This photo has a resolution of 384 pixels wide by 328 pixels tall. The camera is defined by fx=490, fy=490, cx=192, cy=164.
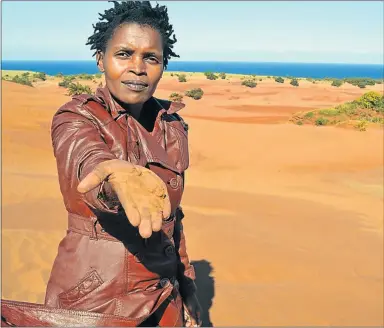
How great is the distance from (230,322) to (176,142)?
113 inches

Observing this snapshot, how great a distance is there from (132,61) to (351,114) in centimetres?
1968

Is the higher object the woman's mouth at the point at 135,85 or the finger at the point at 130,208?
the woman's mouth at the point at 135,85

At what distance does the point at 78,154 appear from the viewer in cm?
161

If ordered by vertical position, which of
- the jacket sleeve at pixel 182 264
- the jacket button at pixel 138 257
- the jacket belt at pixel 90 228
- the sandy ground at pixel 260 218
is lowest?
the sandy ground at pixel 260 218

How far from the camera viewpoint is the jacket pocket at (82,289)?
1803 millimetres

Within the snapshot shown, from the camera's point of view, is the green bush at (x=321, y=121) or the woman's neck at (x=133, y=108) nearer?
the woman's neck at (x=133, y=108)

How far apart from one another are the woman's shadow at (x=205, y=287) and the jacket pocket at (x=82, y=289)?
2601 millimetres

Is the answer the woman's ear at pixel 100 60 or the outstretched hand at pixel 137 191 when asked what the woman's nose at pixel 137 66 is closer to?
the woman's ear at pixel 100 60

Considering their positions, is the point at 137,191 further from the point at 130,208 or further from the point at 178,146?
the point at 178,146

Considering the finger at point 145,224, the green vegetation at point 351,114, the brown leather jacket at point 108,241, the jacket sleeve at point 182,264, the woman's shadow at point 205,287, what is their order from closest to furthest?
the finger at point 145,224 < the brown leather jacket at point 108,241 < the jacket sleeve at point 182,264 < the woman's shadow at point 205,287 < the green vegetation at point 351,114

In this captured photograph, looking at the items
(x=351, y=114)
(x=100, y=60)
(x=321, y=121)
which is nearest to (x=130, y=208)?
(x=100, y=60)

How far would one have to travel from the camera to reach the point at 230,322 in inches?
175

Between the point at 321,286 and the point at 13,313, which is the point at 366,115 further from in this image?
the point at 13,313

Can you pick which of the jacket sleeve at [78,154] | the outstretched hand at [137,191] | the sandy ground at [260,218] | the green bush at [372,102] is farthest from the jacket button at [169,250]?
the green bush at [372,102]
